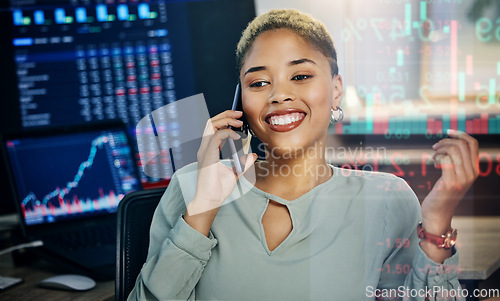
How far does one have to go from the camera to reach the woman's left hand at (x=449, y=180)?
26.6 inches

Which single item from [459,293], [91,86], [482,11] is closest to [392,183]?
[459,293]

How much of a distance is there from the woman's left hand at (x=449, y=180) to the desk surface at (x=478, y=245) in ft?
0.08

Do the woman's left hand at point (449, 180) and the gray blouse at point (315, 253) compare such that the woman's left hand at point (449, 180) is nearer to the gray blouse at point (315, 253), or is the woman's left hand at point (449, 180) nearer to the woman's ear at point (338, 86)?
the gray blouse at point (315, 253)

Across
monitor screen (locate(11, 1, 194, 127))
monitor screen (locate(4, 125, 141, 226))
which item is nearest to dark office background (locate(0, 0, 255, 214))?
monitor screen (locate(11, 1, 194, 127))

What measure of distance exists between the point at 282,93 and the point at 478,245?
1.46ft

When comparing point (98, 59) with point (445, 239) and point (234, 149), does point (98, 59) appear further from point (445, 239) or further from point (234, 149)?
point (445, 239)

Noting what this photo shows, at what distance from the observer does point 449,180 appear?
68 cm

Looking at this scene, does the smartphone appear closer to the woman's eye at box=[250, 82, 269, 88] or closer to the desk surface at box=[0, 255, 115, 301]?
the woman's eye at box=[250, 82, 269, 88]

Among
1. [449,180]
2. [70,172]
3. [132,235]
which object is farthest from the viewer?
[70,172]

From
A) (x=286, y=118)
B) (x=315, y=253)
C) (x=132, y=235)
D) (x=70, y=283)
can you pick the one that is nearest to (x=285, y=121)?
(x=286, y=118)

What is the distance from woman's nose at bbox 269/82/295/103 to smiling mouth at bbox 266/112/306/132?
0.03 meters

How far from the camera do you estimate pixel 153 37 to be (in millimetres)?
1321

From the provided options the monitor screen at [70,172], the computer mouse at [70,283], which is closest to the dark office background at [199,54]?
the monitor screen at [70,172]

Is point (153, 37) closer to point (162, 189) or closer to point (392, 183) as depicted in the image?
point (162, 189)
